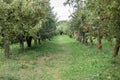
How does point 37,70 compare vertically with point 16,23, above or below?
below

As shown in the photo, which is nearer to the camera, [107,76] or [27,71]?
[107,76]

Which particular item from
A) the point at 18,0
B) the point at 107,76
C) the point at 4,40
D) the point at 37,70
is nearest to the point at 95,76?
the point at 107,76

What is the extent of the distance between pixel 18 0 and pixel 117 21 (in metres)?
9.93

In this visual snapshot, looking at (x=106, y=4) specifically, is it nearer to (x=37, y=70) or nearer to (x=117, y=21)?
(x=117, y=21)

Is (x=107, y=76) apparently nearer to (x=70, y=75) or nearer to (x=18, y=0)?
(x=70, y=75)

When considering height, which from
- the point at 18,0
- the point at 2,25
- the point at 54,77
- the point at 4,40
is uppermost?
the point at 18,0

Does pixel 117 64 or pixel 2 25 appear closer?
pixel 2 25

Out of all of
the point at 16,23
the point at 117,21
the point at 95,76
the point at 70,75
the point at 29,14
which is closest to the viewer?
the point at 117,21

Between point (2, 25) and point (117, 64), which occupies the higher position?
point (2, 25)

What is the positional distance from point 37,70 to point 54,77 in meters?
2.58

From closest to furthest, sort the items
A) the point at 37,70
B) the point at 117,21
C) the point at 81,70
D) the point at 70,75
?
the point at 117,21
the point at 70,75
the point at 81,70
the point at 37,70

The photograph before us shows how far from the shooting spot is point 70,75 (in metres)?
13.5

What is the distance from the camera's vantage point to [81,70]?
14.7 m

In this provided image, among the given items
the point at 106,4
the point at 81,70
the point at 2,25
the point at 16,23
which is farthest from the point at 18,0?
the point at 106,4
